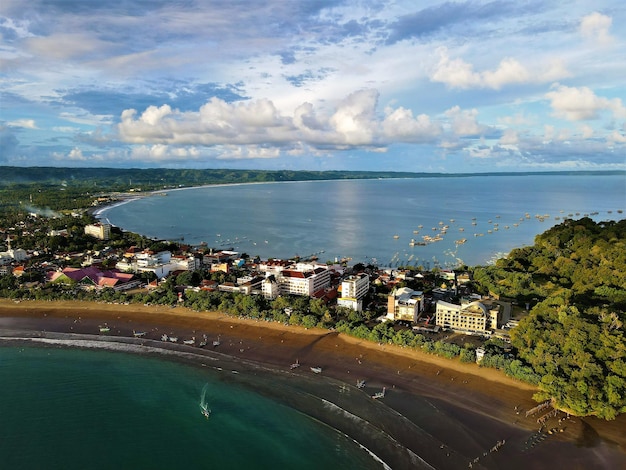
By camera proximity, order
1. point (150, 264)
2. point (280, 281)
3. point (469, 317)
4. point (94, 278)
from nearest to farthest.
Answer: point (469, 317)
point (280, 281)
point (94, 278)
point (150, 264)

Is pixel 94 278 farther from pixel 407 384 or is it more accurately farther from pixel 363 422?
pixel 407 384

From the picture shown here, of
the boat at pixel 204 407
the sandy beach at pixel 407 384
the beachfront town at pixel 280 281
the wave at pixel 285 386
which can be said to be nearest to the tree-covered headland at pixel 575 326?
the sandy beach at pixel 407 384

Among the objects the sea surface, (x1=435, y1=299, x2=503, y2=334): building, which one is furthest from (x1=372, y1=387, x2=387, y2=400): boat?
the sea surface

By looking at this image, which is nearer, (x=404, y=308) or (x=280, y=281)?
(x=404, y=308)

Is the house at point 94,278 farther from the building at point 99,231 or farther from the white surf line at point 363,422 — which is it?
the white surf line at point 363,422

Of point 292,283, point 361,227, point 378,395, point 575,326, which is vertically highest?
point 575,326

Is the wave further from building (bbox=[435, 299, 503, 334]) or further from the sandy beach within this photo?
building (bbox=[435, 299, 503, 334])

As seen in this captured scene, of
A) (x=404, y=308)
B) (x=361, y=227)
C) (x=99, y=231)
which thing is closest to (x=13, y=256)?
(x=99, y=231)

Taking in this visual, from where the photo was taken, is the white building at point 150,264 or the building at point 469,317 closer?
the building at point 469,317
